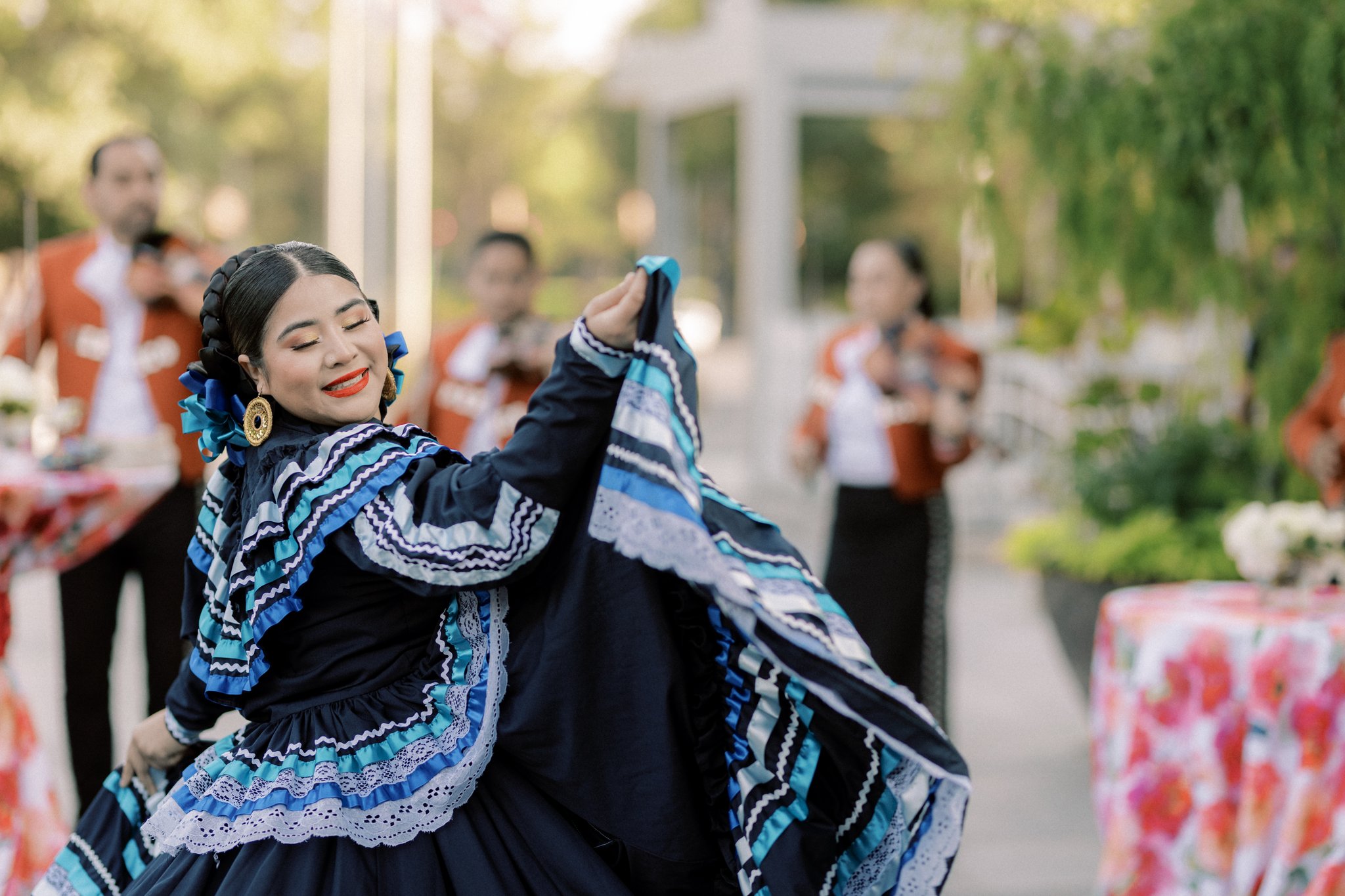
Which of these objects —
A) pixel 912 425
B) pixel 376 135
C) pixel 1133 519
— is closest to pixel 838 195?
pixel 376 135

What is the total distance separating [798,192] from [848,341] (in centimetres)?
876

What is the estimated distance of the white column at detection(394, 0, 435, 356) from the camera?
56.6ft

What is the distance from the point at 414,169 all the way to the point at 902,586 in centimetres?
1498

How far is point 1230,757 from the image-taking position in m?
3.60

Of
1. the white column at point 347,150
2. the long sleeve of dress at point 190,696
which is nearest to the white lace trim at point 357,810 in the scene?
the long sleeve of dress at point 190,696

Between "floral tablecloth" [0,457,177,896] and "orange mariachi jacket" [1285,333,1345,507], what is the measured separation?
3560 millimetres

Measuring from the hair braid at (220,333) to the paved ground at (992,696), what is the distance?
274cm

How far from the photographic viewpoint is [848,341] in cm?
518

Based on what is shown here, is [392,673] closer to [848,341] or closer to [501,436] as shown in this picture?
[501,436]

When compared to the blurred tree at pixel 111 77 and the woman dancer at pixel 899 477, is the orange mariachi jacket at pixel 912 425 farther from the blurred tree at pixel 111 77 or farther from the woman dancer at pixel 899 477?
the blurred tree at pixel 111 77

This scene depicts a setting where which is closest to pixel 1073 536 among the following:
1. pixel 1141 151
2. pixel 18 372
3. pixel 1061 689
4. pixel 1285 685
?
pixel 1061 689

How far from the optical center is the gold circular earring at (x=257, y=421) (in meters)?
2.21

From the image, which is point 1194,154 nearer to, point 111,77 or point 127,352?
point 127,352

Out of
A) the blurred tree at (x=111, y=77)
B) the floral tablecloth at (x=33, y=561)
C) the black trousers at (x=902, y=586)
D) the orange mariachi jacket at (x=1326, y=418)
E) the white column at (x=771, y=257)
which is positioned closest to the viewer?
the floral tablecloth at (x=33, y=561)
